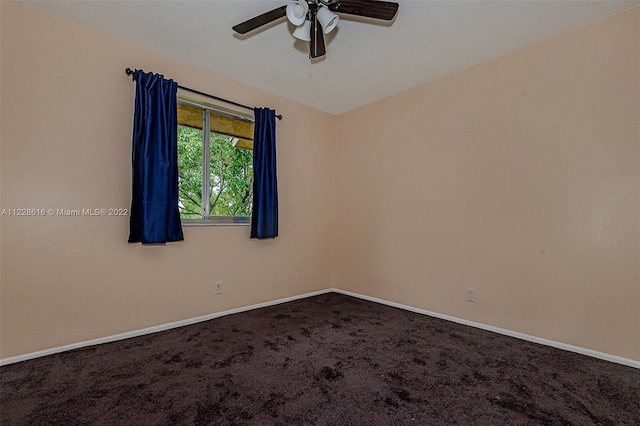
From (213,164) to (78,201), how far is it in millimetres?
1218

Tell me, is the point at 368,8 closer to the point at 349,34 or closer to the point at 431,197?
the point at 349,34

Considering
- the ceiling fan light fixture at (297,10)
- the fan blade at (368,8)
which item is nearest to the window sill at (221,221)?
the ceiling fan light fixture at (297,10)

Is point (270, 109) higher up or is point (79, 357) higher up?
point (270, 109)

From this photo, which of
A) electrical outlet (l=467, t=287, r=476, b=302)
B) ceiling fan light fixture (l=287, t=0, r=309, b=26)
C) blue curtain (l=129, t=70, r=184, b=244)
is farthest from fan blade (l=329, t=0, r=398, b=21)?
electrical outlet (l=467, t=287, r=476, b=302)

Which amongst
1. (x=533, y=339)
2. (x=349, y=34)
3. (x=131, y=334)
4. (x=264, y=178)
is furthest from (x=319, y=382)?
(x=349, y=34)

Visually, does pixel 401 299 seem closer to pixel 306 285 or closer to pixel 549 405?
pixel 306 285

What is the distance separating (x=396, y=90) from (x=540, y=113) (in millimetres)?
1463

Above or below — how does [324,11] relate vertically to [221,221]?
above

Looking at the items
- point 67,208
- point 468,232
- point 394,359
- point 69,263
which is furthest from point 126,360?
point 468,232

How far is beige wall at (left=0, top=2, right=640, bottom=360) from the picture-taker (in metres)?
2.12

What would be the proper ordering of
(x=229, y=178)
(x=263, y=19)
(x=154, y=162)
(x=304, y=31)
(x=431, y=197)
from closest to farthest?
(x=263, y=19) < (x=304, y=31) < (x=154, y=162) < (x=431, y=197) < (x=229, y=178)

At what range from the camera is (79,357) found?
6.99ft

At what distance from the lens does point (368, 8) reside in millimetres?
1799

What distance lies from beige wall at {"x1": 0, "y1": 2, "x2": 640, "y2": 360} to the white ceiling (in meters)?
0.15
